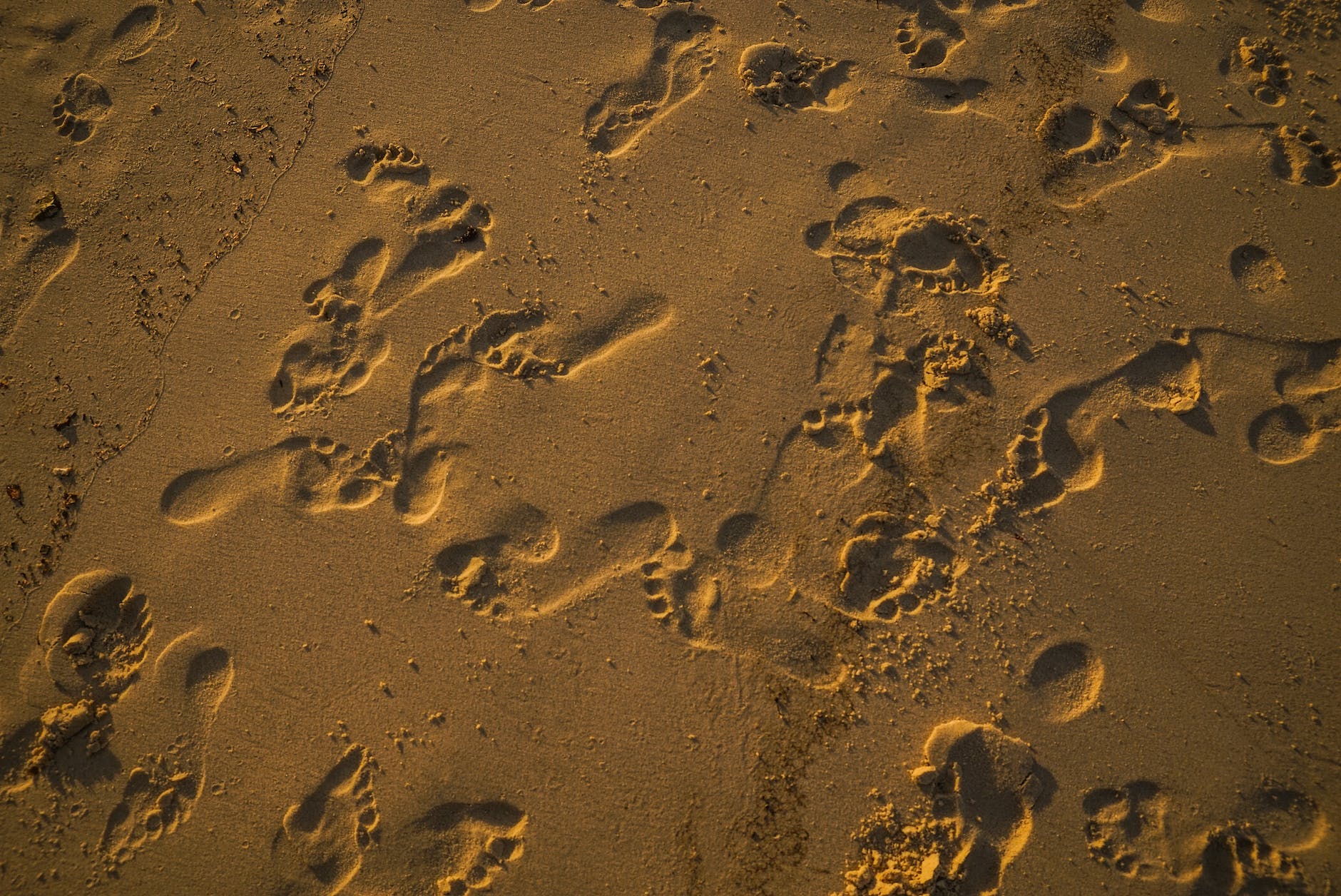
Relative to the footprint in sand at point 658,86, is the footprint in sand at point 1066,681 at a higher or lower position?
lower

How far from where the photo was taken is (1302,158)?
12.1ft

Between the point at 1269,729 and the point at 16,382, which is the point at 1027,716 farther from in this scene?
the point at 16,382

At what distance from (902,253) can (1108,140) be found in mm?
1372

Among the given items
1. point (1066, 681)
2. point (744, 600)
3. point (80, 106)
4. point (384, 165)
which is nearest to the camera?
point (1066, 681)

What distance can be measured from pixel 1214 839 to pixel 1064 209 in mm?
3236

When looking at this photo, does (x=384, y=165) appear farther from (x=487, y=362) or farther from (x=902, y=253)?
(x=902, y=253)

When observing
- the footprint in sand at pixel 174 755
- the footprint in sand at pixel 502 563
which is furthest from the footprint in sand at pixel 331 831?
the footprint in sand at pixel 502 563

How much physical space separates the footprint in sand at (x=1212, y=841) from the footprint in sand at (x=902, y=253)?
8.68 feet

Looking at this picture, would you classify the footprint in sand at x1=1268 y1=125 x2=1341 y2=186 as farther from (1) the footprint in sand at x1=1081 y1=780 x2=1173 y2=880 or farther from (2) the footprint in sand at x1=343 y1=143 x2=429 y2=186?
(2) the footprint in sand at x1=343 y1=143 x2=429 y2=186

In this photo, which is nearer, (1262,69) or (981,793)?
(981,793)

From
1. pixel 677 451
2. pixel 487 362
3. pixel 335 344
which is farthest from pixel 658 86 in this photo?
pixel 335 344

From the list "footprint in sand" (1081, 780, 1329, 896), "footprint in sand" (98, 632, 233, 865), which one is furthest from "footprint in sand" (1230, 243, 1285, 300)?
"footprint in sand" (98, 632, 233, 865)

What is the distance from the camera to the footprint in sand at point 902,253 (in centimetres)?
366

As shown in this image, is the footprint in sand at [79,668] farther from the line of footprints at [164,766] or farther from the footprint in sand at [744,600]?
the footprint in sand at [744,600]
